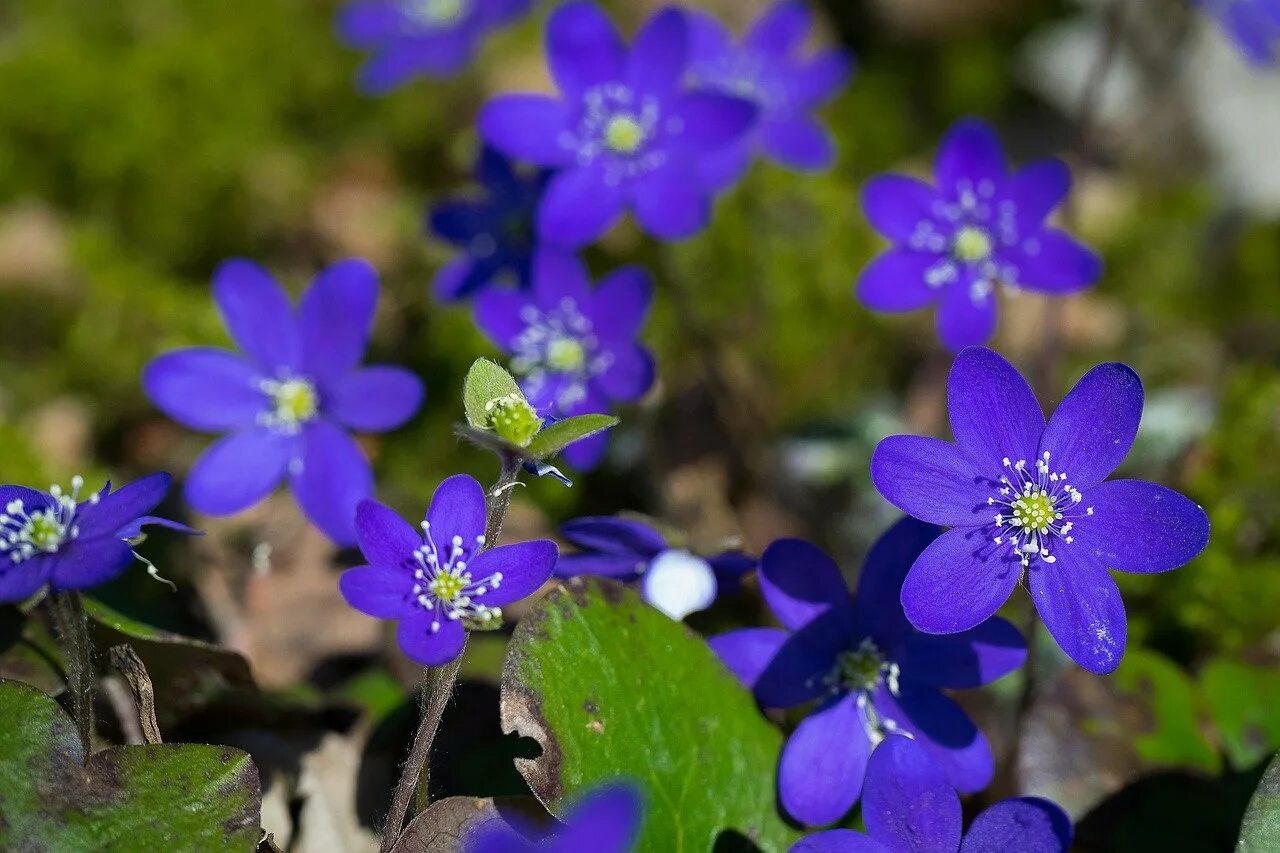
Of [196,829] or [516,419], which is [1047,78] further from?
[196,829]

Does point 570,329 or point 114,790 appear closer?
point 114,790

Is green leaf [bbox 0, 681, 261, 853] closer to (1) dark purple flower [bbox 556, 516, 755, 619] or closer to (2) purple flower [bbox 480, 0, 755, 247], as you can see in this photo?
(1) dark purple flower [bbox 556, 516, 755, 619]

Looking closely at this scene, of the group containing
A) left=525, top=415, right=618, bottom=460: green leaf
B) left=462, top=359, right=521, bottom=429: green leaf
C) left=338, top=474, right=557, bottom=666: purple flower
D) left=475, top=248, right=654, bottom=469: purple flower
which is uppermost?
left=462, top=359, right=521, bottom=429: green leaf

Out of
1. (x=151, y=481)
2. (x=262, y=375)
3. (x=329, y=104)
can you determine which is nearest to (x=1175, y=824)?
(x=151, y=481)

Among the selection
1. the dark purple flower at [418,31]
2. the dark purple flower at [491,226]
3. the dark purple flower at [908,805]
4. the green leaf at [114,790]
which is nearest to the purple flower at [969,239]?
the dark purple flower at [491,226]

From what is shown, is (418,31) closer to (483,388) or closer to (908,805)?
(483,388)

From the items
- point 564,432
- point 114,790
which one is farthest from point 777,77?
point 114,790

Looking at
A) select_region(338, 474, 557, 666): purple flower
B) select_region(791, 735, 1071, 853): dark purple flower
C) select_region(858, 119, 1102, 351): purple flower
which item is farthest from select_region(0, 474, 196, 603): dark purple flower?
select_region(858, 119, 1102, 351): purple flower
